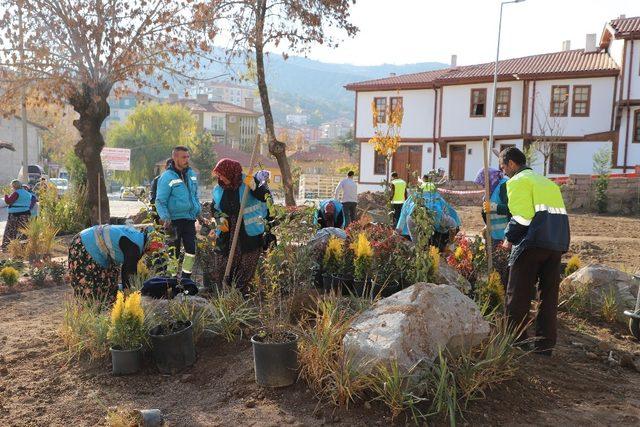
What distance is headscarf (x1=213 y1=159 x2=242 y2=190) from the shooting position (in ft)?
19.9

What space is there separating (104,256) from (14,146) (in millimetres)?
42591

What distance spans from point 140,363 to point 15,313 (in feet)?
9.64

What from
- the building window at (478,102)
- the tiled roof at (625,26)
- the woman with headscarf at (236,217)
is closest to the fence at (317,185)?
the building window at (478,102)

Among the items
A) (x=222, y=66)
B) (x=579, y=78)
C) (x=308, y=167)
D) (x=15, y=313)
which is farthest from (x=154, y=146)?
(x=15, y=313)

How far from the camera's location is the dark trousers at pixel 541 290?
5.05m

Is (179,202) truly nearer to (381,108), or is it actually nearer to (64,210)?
(64,210)

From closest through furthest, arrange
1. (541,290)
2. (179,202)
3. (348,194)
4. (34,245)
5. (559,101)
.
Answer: (541,290) → (179,202) → (34,245) → (348,194) → (559,101)

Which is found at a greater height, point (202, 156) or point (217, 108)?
point (217, 108)

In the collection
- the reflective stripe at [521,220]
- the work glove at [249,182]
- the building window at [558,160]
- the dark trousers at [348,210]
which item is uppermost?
the building window at [558,160]

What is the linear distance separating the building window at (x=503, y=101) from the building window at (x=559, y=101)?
6.87 feet

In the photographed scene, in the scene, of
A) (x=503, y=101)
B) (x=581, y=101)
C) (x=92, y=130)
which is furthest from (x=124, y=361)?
(x=503, y=101)

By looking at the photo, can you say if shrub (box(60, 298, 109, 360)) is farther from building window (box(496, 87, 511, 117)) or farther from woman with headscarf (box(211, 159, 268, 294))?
building window (box(496, 87, 511, 117))

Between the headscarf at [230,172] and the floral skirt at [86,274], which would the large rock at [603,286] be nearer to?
the headscarf at [230,172]

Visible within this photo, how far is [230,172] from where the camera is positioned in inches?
239
